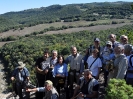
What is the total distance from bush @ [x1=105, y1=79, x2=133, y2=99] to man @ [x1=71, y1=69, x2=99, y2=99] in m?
0.71

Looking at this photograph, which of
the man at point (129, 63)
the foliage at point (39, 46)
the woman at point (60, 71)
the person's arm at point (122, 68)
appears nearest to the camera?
the person's arm at point (122, 68)

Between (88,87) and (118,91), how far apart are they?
110cm

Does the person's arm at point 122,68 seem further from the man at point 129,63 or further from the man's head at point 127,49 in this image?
the man's head at point 127,49

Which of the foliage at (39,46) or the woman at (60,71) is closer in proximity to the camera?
the woman at (60,71)

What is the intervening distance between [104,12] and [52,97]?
119563 mm

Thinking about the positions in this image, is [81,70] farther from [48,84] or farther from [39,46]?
[39,46]

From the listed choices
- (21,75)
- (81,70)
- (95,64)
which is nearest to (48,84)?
(95,64)

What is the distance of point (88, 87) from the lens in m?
6.16

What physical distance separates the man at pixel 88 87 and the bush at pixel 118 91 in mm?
712

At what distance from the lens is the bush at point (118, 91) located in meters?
5.11

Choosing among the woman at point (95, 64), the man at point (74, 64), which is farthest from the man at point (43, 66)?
the woman at point (95, 64)

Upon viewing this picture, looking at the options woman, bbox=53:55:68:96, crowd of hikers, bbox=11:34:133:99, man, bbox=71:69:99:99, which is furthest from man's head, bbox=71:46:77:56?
man, bbox=71:69:99:99

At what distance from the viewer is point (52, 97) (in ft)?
20.6

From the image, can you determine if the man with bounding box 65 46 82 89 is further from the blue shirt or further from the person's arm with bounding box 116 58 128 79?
the person's arm with bounding box 116 58 128 79
